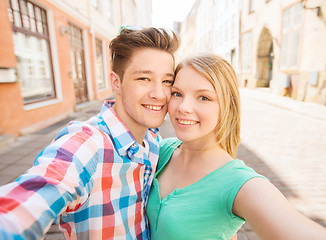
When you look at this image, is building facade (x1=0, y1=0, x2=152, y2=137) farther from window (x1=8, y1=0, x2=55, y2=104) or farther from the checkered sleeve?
the checkered sleeve

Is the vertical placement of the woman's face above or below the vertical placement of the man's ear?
below

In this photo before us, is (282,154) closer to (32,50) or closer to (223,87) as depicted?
(223,87)

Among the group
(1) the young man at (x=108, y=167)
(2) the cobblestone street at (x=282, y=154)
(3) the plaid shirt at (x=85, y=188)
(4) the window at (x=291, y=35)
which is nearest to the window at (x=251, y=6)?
(4) the window at (x=291, y=35)

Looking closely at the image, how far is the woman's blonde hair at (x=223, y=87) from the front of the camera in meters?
1.19

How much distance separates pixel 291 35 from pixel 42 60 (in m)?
11.7

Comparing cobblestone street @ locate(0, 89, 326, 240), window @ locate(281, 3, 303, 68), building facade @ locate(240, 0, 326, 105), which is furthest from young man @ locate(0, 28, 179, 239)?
window @ locate(281, 3, 303, 68)

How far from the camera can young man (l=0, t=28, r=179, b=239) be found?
2.13ft

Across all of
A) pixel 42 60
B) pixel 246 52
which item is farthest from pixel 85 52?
pixel 246 52

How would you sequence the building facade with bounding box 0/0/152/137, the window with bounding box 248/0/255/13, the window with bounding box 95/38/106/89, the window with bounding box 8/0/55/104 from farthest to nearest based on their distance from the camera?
1. the window with bounding box 248/0/255/13
2. the window with bounding box 95/38/106/89
3. the window with bounding box 8/0/55/104
4. the building facade with bounding box 0/0/152/137

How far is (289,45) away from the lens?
10758 millimetres

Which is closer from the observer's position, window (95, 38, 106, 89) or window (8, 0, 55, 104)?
window (8, 0, 55, 104)

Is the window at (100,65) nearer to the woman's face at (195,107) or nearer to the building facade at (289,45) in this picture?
the building facade at (289,45)

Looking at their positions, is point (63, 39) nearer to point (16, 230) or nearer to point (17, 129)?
point (17, 129)

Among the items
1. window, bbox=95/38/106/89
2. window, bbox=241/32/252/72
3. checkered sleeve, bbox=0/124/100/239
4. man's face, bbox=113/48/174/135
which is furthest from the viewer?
window, bbox=241/32/252/72
